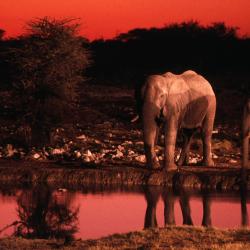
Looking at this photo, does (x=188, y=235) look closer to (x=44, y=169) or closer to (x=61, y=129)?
(x=44, y=169)

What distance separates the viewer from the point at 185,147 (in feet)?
84.3

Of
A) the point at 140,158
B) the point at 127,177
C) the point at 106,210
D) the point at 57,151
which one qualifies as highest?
the point at 57,151

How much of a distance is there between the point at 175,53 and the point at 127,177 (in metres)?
35.7

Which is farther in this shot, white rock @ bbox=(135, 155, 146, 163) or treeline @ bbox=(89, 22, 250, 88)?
treeline @ bbox=(89, 22, 250, 88)

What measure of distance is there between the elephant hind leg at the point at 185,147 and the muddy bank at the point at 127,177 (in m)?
1.74

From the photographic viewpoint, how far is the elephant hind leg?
84.0ft

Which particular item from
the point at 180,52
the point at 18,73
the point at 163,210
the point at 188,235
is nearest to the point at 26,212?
the point at 163,210

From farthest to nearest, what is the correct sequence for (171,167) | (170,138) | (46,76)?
(46,76) < (170,138) < (171,167)

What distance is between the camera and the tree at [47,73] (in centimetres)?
2969

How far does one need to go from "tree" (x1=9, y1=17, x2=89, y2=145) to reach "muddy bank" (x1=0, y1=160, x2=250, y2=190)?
5.93 m

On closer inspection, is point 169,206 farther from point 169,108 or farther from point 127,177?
point 169,108

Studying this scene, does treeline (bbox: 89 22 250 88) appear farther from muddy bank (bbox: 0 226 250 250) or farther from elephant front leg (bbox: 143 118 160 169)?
muddy bank (bbox: 0 226 250 250)

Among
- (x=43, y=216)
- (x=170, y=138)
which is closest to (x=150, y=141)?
(x=170, y=138)

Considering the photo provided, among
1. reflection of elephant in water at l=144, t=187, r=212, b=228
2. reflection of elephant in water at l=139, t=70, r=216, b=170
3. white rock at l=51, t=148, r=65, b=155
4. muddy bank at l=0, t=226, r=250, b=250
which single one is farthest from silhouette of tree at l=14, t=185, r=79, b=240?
white rock at l=51, t=148, r=65, b=155
